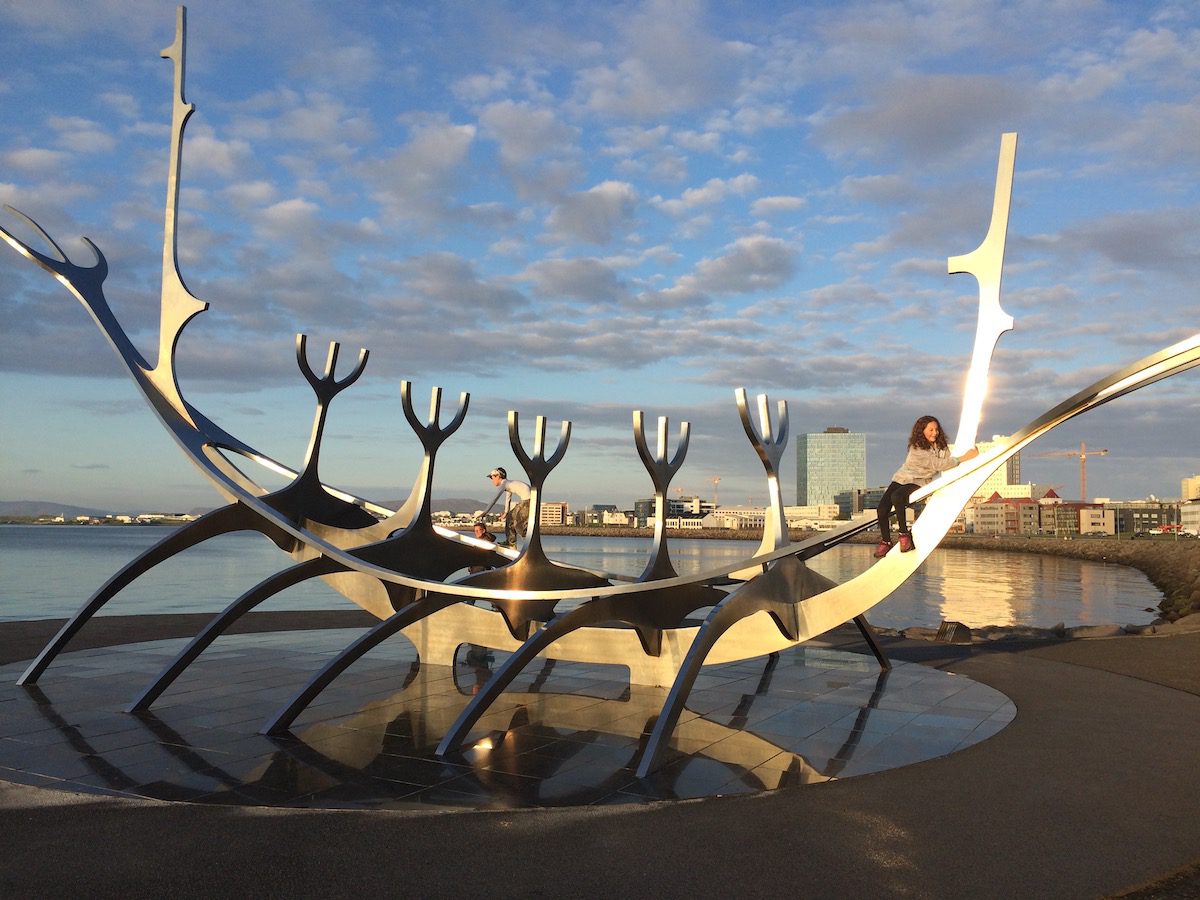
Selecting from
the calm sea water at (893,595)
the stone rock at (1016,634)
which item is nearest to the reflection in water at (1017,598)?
the calm sea water at (893,595)

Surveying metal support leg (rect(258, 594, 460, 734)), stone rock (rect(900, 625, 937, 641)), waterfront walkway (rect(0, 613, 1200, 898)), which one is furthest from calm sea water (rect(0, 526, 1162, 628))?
waterfront walkway (rect(0, 613, 1200, 898))

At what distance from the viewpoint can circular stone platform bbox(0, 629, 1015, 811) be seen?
6.97 meters

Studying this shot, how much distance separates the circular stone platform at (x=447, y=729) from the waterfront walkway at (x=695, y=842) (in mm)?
447

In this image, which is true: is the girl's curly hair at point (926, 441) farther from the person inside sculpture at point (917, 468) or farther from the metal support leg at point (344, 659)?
the metal support leg at point (344, 659)

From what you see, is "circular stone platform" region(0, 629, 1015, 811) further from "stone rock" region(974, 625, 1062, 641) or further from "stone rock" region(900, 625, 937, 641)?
"stone rock" region(974, 625, 1062, 641)

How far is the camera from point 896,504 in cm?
913

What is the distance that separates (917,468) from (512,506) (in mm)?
6924

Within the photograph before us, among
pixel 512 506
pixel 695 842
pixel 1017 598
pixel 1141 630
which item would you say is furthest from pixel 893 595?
pixel 695 842

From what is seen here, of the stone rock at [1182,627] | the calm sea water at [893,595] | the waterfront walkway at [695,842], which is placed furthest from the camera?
the calm sea water at [893,595]

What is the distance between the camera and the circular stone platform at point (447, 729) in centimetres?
697

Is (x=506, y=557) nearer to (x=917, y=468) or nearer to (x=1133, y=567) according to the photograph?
(x=917, y=468)

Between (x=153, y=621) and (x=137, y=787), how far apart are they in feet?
36.3

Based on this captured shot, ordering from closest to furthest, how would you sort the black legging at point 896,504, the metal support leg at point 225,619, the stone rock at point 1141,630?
the black legging at point 896,504 → the metal support leg at point 225,619 → the stone rock at point 1141,630

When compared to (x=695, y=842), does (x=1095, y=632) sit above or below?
below
